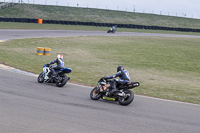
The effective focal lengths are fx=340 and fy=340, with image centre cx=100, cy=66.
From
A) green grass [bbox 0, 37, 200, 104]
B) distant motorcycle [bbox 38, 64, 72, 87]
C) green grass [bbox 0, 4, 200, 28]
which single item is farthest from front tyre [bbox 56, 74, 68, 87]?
green grass [bbox 0, 4, 200, 28]

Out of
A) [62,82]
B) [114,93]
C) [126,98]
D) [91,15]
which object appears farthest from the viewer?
[91,15]

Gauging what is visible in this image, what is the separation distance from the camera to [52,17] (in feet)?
230

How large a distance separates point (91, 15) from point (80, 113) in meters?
70.3

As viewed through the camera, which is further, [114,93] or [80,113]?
[114,93]

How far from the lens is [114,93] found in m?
12.3

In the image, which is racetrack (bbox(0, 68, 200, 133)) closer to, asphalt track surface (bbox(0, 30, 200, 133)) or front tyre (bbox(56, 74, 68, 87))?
asphalt track surface (bbox(0, 30, 200, 133))

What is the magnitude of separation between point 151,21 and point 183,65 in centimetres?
5895

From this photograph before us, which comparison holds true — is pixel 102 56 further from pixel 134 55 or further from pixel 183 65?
pixel 183 65

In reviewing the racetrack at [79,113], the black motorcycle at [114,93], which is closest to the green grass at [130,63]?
the racetrack at [79,113]

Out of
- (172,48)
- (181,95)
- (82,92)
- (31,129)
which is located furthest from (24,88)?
(172,48)

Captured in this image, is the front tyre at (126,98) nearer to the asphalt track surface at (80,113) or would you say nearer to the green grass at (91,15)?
the asphalt track surface at (80,113)

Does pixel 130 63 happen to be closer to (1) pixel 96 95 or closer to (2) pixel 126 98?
(1) pixel 96 95

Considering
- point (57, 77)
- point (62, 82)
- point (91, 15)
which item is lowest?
point (62, 82)

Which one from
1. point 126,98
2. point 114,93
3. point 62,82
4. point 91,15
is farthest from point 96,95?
point 91,15
